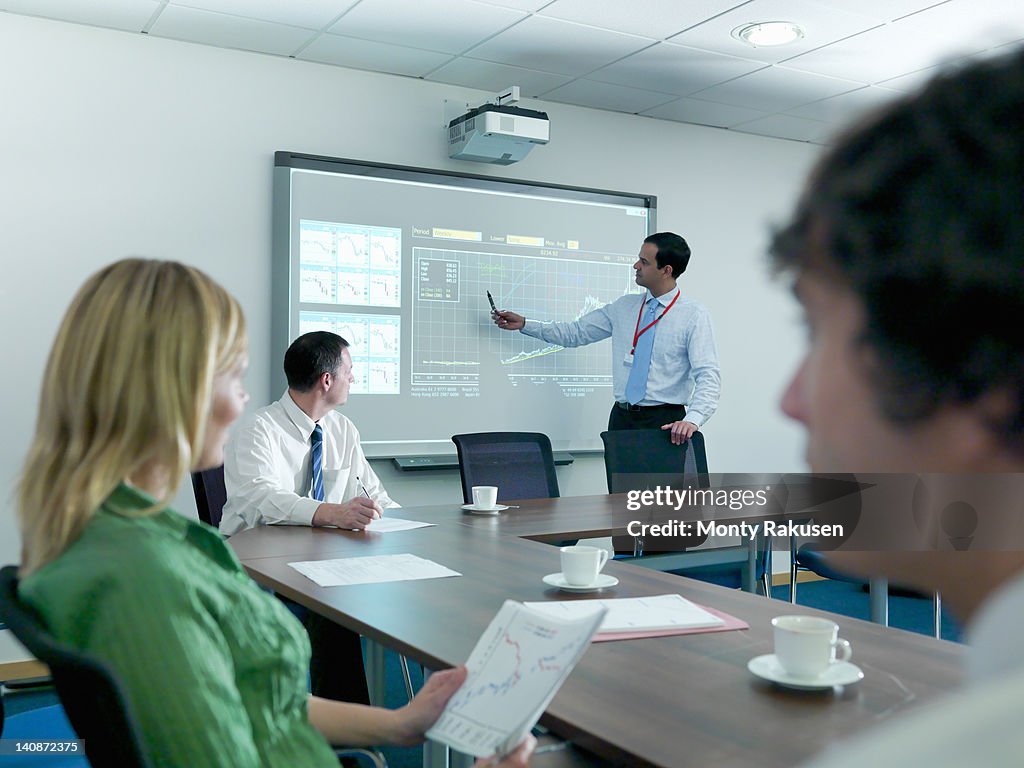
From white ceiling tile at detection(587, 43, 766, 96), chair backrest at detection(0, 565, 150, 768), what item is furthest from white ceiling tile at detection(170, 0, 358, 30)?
chair backrest at detection(0, 565, 150, 768)

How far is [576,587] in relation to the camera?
1.96 metres

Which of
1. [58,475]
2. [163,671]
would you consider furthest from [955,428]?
[58,475]

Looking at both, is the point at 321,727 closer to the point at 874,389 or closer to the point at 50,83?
the point at 874,389

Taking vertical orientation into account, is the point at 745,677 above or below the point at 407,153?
below

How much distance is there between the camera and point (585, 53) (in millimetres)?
4363

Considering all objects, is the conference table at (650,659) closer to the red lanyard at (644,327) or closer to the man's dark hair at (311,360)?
the man's dark hair at (311,360)

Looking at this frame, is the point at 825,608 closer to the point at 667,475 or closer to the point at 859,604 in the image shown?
the point at 859,604

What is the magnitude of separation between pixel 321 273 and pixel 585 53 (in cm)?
160

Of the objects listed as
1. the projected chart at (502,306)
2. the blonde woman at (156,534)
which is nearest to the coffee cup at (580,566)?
the blonde woman at (156,534)

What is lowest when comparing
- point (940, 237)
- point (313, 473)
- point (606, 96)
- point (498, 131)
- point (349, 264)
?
point (313, 473)

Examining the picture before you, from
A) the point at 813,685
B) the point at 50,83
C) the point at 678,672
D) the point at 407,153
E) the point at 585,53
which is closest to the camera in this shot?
the point at 813,685

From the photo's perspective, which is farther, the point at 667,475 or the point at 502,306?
the point at 502,306

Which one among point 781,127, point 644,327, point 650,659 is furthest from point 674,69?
point 650,659

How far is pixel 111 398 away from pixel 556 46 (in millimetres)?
3619
